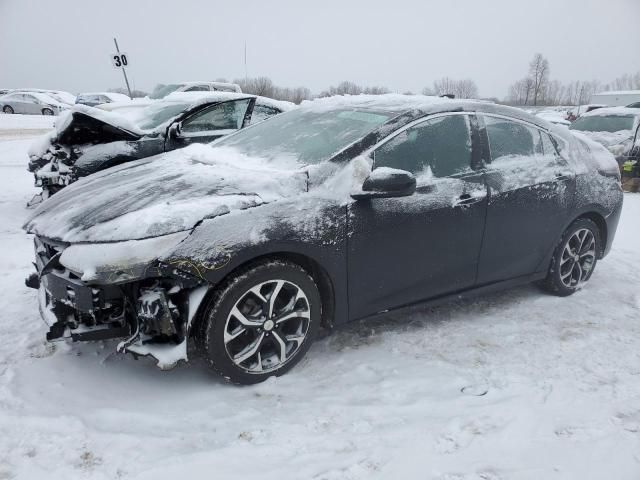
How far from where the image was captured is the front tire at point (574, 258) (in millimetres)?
4141

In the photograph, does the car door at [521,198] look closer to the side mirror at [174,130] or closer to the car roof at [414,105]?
the car roof at [414,105]

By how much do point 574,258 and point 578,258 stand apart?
0.19ft

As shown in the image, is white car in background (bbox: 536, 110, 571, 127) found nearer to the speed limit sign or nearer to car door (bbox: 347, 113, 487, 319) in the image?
car door (bbox: 347, 113, 487, 319)

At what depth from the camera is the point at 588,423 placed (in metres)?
2.62

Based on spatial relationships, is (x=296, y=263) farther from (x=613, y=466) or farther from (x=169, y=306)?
(x=613, y=466)

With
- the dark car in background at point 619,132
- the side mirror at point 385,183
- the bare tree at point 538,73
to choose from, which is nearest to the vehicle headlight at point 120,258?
the side mirror at point 385,183

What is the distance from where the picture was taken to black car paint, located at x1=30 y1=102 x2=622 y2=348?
2.65 metres

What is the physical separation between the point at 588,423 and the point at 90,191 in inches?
123

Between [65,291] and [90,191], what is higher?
[90,191]

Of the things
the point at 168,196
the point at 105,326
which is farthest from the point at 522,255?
the point at 105,326

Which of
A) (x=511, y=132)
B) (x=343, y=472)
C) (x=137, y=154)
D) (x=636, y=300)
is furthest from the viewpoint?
(x=137, y=154)

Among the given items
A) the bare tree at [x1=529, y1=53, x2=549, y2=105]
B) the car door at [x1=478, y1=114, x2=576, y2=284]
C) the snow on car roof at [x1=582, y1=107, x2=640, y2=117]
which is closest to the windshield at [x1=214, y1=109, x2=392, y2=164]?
the car door at [x1=478, y1=114, x2=576, y2=284]

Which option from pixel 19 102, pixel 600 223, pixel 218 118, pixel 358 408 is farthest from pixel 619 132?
pixel 19 102

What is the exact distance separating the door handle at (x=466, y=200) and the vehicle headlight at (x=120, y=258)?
5.84 ft
